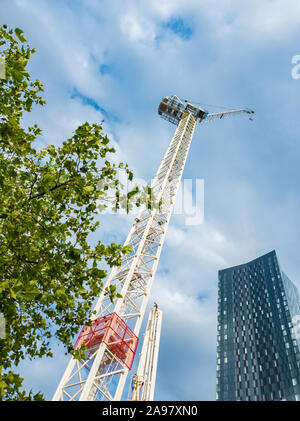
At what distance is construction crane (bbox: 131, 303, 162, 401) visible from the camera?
1180 centimetres

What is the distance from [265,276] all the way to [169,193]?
340 feet

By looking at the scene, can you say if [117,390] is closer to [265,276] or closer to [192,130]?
[192,130]

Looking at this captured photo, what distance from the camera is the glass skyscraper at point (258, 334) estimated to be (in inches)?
3311

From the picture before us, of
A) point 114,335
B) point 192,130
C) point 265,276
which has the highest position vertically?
point 265,276

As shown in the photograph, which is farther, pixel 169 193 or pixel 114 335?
pixel 169 193

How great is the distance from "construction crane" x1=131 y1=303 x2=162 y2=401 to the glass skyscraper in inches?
3249

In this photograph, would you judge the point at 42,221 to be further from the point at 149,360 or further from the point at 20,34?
the point at 149,360

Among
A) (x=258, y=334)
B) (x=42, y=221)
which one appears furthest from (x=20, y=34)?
(x=258, y=334)

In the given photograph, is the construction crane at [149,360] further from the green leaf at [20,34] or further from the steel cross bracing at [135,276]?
the green leaf at [20,34]

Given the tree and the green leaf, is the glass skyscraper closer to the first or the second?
the tree

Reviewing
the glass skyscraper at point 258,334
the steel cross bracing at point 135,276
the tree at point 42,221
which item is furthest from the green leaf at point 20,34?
the glass skyscraper at point 258,334

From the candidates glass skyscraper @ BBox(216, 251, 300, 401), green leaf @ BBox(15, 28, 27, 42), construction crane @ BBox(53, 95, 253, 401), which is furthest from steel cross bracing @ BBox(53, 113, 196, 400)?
glass skyscraper @ BBox(216, 251, 300, 401)
